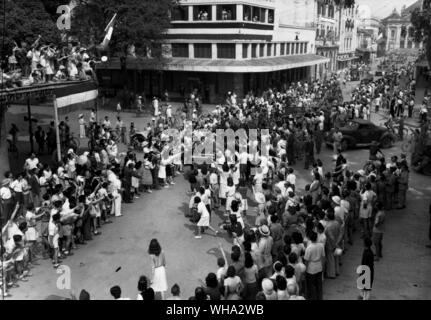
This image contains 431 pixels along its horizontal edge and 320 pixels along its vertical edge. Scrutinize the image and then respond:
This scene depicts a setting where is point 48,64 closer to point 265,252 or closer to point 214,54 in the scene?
point 265,252

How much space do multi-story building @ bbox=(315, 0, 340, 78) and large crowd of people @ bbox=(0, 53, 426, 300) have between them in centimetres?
4663

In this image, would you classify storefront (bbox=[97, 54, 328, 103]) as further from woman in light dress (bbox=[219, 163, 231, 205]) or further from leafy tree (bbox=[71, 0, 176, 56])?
woman in light dress (bbox=[219, 163, 231, 205])

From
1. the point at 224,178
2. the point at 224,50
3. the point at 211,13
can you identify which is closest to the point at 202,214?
the point at 224,178

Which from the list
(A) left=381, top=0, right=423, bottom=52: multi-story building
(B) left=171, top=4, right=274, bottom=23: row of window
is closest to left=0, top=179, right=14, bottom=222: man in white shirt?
(B) left=171, top=4, right=274, bottom=23: row of window

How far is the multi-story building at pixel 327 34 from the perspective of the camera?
212 feet

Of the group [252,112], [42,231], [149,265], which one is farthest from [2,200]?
[252,112]

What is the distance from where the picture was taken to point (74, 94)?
57.5 ft

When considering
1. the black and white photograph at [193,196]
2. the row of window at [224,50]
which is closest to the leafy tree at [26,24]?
the black and white photograph at [193,196]

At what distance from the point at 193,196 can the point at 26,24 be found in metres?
14.1

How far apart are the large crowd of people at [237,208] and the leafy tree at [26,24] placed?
16.9 ft

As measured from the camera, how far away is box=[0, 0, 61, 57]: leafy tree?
20891 mm
